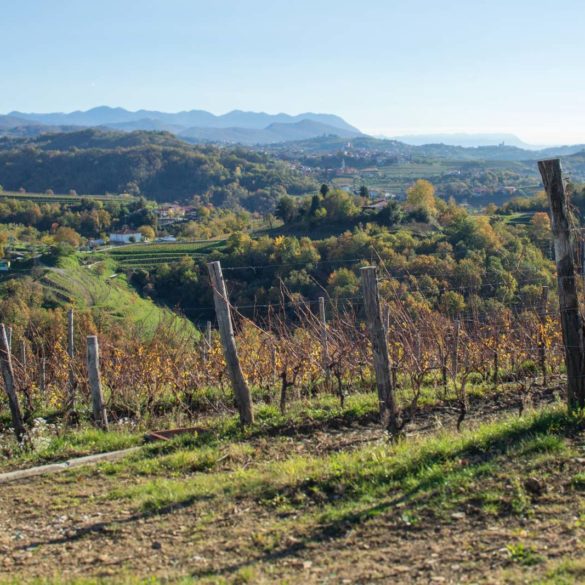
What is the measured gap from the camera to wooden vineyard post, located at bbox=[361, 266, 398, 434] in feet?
20.5

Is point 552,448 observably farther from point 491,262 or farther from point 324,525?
point 491,262

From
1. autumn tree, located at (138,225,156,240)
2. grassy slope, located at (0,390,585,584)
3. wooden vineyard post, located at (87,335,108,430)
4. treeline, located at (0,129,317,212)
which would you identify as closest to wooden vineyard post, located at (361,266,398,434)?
grassy slope, located at (0,390,585,584)

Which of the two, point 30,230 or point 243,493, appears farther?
point 30,230

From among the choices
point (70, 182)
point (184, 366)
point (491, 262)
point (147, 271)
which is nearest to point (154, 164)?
point (70, 182)

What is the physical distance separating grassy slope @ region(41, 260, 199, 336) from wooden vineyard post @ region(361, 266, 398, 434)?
34.2 m

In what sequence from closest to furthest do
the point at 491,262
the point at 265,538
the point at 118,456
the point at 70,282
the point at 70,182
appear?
1. the point at 265,538
2. the point at 118,456
3. the point at 491,262
4. the point at 70,282
5. the point at 70,182

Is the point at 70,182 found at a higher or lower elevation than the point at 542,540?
higher

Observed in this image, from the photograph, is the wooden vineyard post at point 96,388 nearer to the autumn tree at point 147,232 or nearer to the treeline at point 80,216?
the autumn tree at point 147,232

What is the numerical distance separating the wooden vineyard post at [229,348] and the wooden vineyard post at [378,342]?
171cm

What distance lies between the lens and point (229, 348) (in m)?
7.30

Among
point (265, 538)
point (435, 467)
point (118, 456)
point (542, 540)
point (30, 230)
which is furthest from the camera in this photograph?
point (30, 230)

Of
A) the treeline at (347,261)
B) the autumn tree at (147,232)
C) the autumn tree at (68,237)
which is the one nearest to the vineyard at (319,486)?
the treeline at (347,261)

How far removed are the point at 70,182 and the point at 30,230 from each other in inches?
2325

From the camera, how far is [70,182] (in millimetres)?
141750
